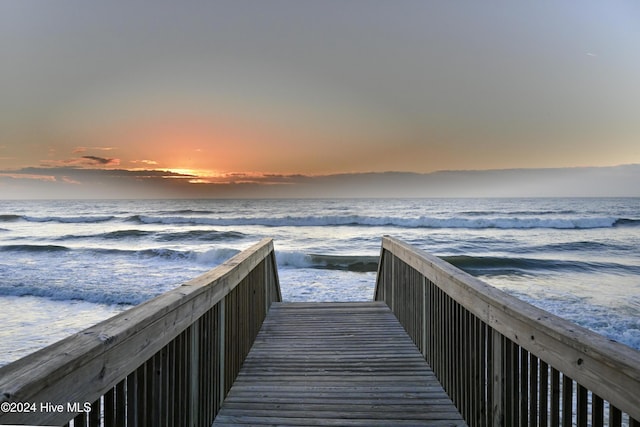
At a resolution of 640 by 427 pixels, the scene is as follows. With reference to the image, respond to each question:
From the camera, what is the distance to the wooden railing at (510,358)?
113 centimetres

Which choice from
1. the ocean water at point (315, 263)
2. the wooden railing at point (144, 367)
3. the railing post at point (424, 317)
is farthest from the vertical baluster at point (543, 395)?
the ocean water at point (315, 263)

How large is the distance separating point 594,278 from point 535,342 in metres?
14.6

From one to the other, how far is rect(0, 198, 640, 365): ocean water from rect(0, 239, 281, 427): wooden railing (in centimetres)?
477

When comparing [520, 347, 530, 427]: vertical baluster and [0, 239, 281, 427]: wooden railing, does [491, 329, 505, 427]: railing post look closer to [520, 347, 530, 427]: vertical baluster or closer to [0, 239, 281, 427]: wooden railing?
[520, 347, 530, 427]: vertical baluster

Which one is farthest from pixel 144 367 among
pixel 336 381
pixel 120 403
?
pixel 336 381

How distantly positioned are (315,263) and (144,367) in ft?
52.2

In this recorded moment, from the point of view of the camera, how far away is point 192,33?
376 inches

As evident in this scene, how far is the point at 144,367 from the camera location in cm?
151

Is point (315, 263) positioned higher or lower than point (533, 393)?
lower

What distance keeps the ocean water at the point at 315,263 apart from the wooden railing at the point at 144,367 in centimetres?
477

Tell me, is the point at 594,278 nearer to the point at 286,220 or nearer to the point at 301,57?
the point at 301,57

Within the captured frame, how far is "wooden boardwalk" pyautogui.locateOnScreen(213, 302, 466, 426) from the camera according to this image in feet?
8.19

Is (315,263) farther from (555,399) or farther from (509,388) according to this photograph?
(555,399)

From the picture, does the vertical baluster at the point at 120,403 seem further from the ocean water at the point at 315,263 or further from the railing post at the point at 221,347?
the ocean water at the point at 315,263
